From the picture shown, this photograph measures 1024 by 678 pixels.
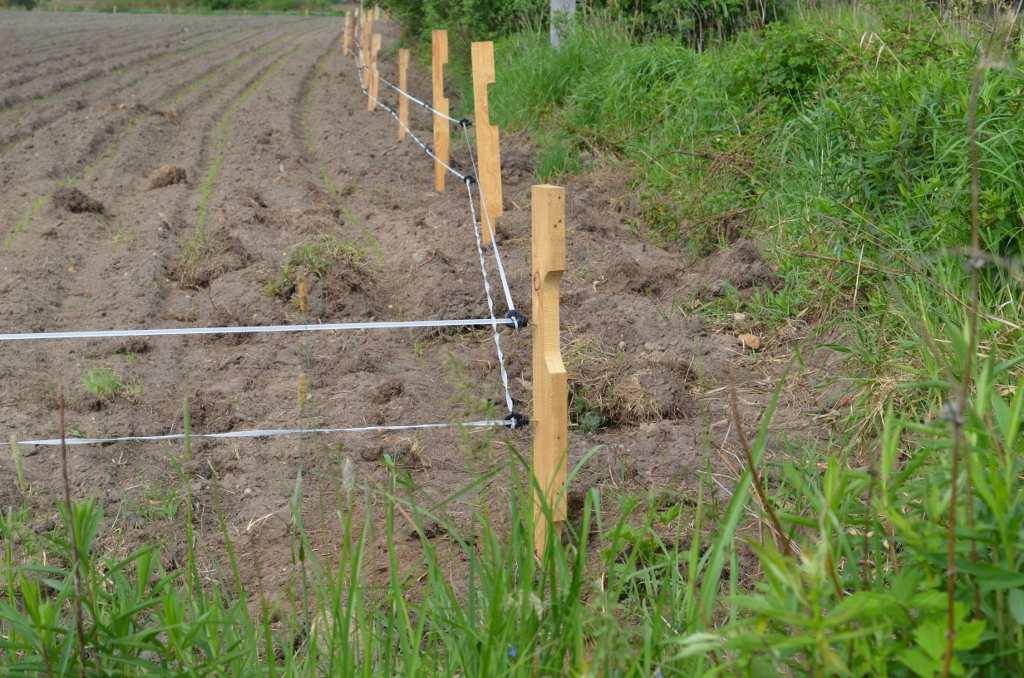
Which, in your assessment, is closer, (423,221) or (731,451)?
(731,451)

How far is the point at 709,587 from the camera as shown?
1.88 meters

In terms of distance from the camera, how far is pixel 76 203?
27.9ft

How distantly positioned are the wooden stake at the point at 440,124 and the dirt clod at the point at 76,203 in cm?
263

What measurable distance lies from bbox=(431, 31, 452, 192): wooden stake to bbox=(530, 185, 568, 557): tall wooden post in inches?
238

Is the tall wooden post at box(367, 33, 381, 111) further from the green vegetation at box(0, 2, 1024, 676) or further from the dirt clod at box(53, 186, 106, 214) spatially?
the dirt clod at box(53, 186, 106, 214)

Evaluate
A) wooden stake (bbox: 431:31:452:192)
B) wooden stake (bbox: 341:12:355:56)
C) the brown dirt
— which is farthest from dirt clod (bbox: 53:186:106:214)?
wooden stake (bbox: 341:12:355:56)

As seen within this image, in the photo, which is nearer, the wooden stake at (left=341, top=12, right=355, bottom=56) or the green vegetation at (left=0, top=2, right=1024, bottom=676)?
the green vegetation at (left=0, top=2, right=1024, bottom=676)

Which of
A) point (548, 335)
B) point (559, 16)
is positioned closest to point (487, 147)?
point (548, 335)

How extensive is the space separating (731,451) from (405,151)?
748 centimetres

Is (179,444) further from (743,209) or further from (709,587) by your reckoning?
(743,209)

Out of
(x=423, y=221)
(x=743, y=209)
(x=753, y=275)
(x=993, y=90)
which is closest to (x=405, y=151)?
(x=423, y=221)

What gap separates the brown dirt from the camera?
13.1 ft

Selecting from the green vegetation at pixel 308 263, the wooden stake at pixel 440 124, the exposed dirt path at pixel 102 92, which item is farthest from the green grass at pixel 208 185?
the wooden stake at pixel 440 124

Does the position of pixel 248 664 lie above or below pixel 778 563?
below
